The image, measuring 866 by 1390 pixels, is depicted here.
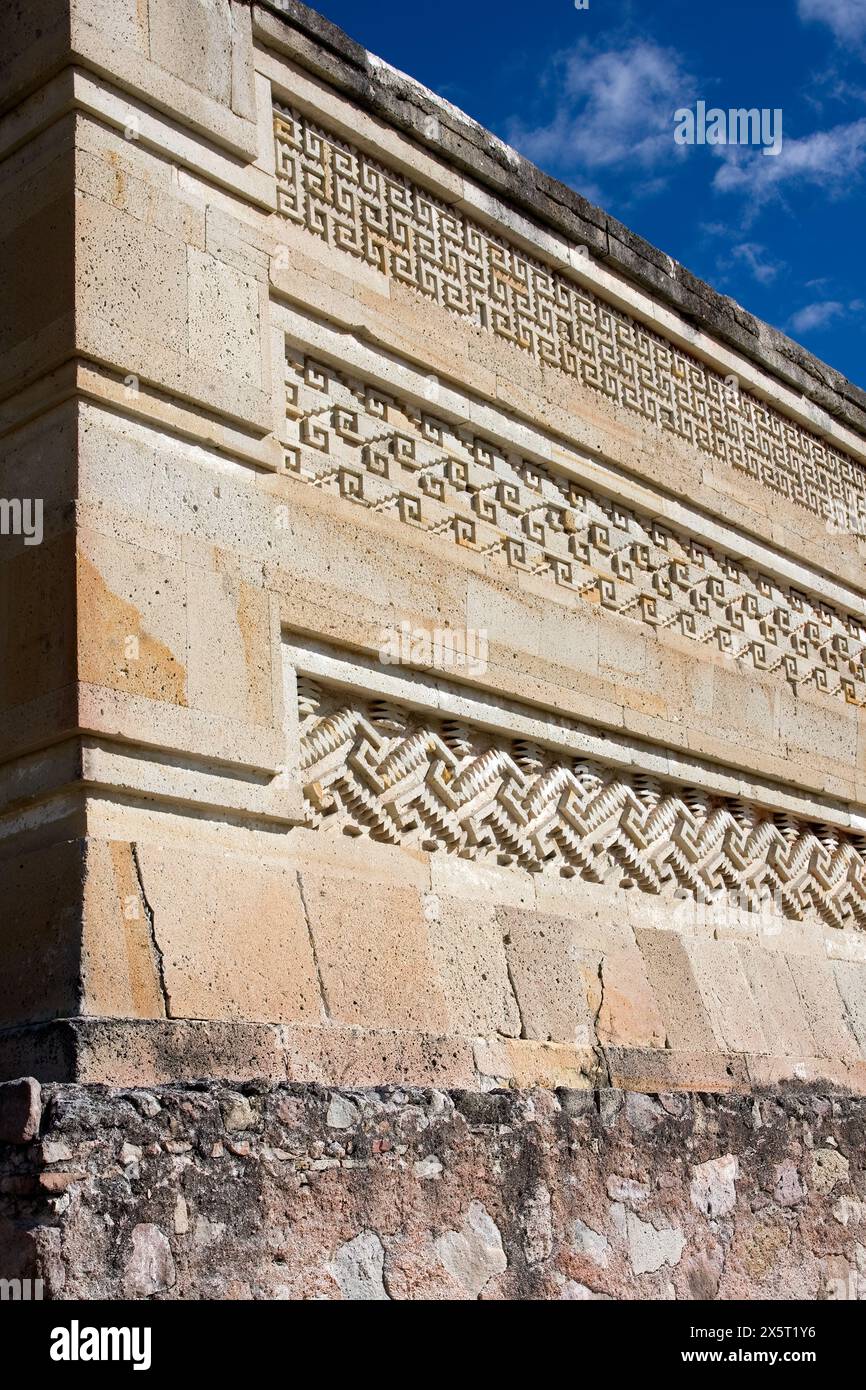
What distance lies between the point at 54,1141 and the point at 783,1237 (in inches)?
92.2

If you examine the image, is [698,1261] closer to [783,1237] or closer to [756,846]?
[783,1237]

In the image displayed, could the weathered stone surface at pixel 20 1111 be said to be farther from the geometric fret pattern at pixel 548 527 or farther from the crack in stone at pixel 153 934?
the geometric fret pattern at pixel 548 527

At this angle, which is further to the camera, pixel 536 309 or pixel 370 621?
pixel 536 309

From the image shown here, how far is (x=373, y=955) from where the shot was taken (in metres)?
4.32

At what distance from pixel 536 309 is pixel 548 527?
89 centimetres

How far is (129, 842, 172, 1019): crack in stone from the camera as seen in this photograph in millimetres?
3646

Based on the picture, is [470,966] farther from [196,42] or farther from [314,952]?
[196,42]

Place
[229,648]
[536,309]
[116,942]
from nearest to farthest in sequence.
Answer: [116,942] → [229,648] → [536,309]

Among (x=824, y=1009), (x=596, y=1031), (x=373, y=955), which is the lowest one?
(x=596, y=1031)

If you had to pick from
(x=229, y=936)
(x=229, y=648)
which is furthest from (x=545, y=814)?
(x=229, y=936)

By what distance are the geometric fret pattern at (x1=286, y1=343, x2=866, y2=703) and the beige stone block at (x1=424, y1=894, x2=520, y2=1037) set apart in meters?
1.27

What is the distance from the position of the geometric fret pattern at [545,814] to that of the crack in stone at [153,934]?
75 cm

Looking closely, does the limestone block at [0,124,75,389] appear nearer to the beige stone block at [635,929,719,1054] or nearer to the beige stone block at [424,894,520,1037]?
the beige stone block at [424,894,520,1037]
